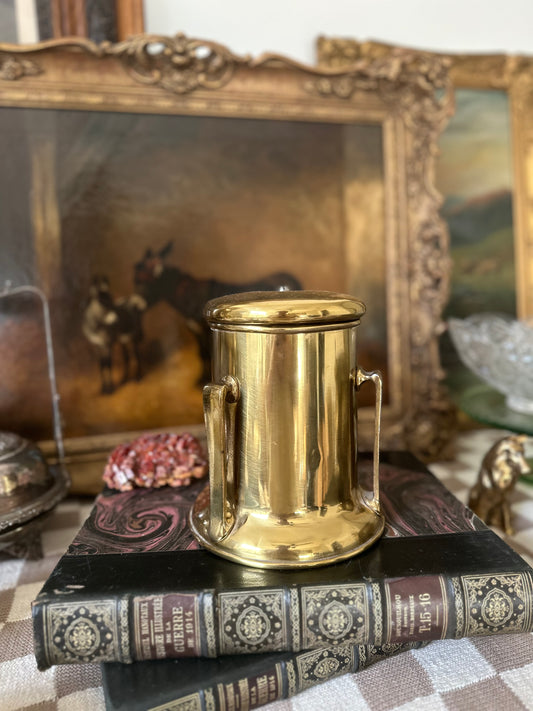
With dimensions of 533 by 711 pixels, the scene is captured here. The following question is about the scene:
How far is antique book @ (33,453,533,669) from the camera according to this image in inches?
17.9

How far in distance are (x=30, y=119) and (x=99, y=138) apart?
0.10 m

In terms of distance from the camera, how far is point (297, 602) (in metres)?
0.47

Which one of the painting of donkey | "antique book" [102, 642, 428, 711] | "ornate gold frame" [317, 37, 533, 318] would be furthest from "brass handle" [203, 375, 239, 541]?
"ornate gold frame" [317, 37, 533, 318]

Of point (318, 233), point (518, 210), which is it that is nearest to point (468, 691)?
point (318, 233)

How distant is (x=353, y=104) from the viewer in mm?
933

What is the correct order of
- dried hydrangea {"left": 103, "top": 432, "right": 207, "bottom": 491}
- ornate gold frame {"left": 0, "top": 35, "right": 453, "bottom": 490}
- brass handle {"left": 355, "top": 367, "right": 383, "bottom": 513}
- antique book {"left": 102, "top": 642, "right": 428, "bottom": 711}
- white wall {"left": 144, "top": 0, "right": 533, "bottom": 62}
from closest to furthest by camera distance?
antique book {"left": 102, "top": 642, "right": 428, "bottom": 711} < brass handle {"left": 355, "top": 367, "right": 383, "bottom": 513} < dried hydrangea {"left": 103, "top": 432, "right": 207, "bottom": 491} < ornate gold frame {"left": 0, "top": 35, "right": 453, "bottom": 490} < white wall {"left": 144, "top": 0, "right": 533, "bottom": 62}

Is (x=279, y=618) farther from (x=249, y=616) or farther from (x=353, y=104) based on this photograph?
(x=353, y=104)

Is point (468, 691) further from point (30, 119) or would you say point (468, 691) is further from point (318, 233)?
point (30, 119)

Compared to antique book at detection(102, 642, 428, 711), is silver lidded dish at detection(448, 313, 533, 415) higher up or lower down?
higher up

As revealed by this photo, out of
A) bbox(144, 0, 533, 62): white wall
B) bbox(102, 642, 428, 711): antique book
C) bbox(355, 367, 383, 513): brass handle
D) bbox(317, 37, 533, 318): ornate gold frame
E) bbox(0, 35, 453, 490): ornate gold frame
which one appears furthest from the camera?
bbox(317, 37, 533, 318): ornate gold frame

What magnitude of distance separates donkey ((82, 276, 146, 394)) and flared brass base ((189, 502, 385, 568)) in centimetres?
42

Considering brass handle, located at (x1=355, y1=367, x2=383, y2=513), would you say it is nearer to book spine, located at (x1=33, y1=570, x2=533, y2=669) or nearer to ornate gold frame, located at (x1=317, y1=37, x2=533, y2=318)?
book spine, located at (x1=33, y1=570, x2=533, y2=669)

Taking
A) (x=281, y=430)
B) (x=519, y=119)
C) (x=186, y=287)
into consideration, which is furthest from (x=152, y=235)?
(x=519, y=119)

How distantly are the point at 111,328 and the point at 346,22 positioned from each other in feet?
2.58
